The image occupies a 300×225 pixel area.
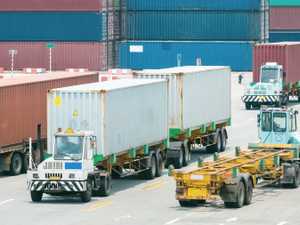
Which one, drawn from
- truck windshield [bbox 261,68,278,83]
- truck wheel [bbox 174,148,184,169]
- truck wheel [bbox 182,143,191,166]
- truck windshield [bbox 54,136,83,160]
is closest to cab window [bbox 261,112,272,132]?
truck wheel [bbox 174,148,184,169]

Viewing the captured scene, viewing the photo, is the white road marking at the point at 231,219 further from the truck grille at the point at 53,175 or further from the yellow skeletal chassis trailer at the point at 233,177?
the truck grille at the point at 53,175

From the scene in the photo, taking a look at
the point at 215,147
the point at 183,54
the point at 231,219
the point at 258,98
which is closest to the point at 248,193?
the point at 231,219

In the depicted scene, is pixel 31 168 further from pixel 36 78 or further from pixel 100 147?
pixel 36 78

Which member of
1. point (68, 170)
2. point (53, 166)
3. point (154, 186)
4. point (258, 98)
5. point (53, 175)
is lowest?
point (154, 186)

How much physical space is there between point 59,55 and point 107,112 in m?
75.3

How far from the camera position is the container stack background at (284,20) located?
4929 inches

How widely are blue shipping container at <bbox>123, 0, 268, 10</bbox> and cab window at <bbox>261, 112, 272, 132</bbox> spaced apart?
237 ft

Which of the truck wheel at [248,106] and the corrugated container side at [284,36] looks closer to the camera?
the truck wheel at [248,106]

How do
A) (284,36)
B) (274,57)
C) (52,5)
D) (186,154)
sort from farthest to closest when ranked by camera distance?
(284,36) → (52,5) → (274,57) → (186,154)

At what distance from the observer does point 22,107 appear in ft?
141

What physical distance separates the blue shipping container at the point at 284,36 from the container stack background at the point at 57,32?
2194cm

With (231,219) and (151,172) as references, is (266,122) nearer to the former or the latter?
(151,172)

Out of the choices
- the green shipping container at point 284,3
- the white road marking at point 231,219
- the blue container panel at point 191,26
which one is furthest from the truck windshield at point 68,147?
the green shipping container at point 284,3

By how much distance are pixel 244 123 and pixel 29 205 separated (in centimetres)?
2948
